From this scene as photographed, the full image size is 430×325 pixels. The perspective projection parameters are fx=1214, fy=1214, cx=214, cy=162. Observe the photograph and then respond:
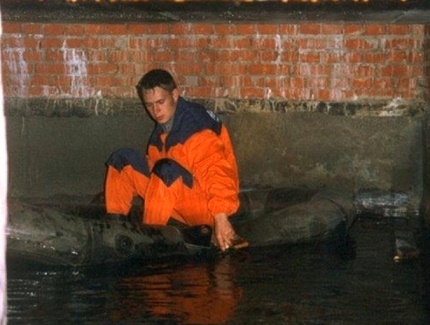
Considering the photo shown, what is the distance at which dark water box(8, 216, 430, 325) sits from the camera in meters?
7.62

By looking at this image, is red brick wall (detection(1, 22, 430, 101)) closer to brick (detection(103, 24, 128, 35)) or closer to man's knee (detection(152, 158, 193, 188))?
→ brick (detection(103, 24, 128, 35))

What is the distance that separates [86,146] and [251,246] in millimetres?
2552

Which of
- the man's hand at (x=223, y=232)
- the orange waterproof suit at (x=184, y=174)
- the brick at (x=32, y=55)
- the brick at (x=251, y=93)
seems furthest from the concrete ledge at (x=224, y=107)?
the man's hand at (x=223, y=232)

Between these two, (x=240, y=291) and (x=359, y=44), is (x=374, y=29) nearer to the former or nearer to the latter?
(x=359, y=44)

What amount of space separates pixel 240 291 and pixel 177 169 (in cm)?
150

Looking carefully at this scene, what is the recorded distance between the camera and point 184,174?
952 cm

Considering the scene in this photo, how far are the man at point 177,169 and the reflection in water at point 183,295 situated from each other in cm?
32

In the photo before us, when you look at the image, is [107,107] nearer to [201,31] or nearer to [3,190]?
[201,31]

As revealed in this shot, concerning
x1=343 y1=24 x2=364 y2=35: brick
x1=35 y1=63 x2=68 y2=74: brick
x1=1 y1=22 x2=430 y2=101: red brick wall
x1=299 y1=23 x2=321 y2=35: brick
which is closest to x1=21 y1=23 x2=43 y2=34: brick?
x1=1 y1=22 x2=430 y2=101: red brick wall

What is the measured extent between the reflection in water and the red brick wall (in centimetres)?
264

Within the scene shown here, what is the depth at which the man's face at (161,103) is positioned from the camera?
9.71 metres

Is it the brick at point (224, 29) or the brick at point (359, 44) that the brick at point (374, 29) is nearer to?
the brick at point (359, 44)

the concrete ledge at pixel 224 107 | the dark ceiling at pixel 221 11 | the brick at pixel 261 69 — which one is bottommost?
the concrete ledge at pixel 224 107

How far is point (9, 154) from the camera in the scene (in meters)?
11.7
